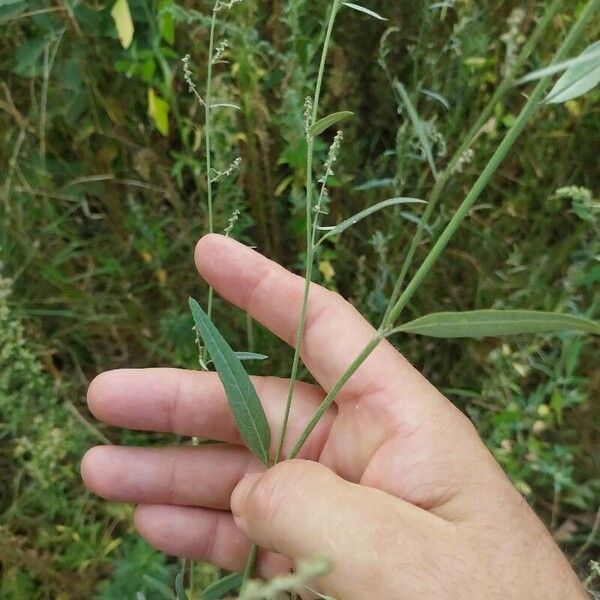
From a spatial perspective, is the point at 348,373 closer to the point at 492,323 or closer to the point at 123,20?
the point at 492,323

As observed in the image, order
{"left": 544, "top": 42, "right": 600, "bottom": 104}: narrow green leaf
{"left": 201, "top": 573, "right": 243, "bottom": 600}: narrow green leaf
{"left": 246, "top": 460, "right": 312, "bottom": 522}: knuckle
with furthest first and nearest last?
{"left": 201, "top": 573, "right": 243, "bottom": 600}: narrow green leaf < {"left": 246, "top": 460, "right": 312, "bottom": 522}: knuckle < {"left": 544, "top": 42, "right": 600, "bottom": 104}: narrow green leaf

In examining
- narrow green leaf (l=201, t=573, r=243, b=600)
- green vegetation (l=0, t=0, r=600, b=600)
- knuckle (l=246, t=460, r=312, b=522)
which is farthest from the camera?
green vegetation (l=0, t=0, r=600, b=600)

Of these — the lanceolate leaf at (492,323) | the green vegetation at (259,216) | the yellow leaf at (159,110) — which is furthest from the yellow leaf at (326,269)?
the lanceolate leaf at (492,323)

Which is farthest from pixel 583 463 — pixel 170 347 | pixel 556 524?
pixel 170 347

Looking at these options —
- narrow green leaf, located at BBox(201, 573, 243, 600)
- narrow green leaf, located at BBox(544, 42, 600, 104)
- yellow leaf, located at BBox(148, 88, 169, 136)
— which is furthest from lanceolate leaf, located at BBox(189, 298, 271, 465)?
yellow leaf, located at BBox(148, 88, 169, 136)

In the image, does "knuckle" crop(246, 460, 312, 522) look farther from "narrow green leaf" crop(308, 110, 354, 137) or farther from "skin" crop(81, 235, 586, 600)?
"narrow green leaf" crop(308, 110, 354, 137)

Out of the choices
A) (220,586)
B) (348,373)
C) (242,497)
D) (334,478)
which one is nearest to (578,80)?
(348,373)
